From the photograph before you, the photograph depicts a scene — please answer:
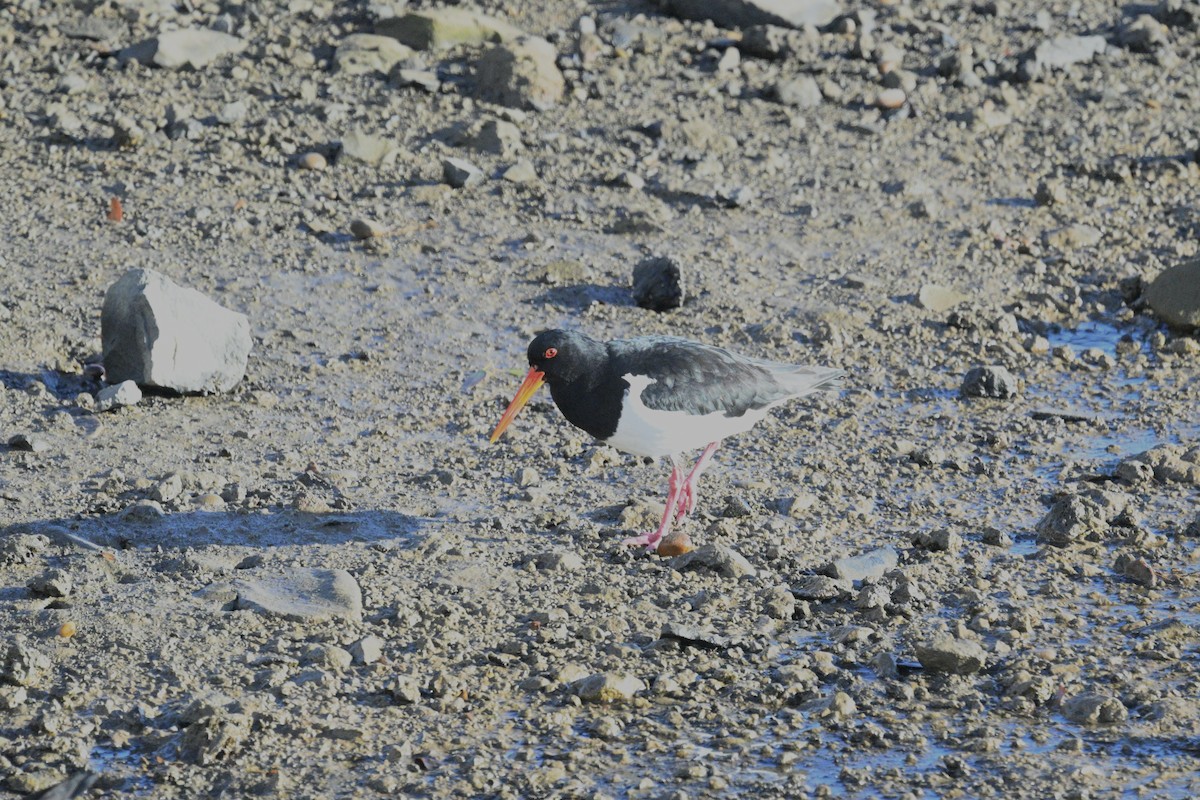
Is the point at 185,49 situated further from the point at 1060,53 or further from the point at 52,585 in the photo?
the point at 1060,53

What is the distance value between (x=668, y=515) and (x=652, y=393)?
0.57m

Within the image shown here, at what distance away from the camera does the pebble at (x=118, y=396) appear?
7766 mm

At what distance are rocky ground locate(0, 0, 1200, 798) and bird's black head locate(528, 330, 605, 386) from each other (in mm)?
707

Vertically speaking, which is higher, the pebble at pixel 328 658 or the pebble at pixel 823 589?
the pebble at pixel 823 589

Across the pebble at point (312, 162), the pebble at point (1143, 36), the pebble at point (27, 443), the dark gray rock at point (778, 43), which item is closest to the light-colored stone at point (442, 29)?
the dark gray rock at point (778, 43)

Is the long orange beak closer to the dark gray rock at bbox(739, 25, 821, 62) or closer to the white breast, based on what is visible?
the white breast

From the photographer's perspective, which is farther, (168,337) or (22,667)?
(168,337)

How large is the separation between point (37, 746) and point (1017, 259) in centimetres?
691

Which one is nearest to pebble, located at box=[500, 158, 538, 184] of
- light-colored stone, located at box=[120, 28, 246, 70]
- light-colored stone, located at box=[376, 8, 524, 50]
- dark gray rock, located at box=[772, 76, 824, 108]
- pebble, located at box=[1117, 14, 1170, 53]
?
light-colored stone, located at box=[376, 8, 524, 50]

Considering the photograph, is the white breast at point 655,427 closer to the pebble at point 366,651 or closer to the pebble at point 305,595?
the pebble at point 305,595

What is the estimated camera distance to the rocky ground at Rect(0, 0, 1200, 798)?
560 centimetres

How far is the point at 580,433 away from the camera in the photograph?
8008 mm

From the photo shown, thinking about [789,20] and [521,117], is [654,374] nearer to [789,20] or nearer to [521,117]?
[521,117]

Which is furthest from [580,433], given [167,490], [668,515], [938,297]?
[938,297]
